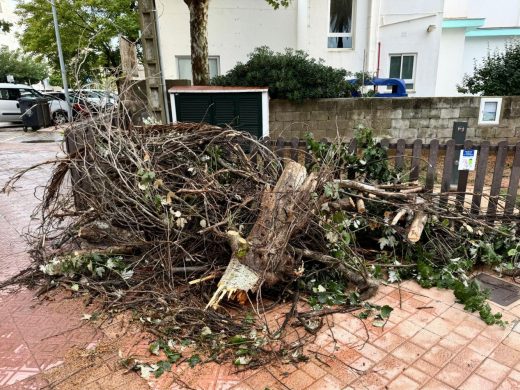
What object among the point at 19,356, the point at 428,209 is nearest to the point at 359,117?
the point at 428,209

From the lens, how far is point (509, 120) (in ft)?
28.1

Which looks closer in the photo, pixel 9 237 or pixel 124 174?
pixel 124 174

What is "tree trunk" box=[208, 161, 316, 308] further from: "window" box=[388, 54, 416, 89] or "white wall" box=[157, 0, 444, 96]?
"window" box=[388, 54, 416, 89]

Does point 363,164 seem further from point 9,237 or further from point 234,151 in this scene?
point 9,237

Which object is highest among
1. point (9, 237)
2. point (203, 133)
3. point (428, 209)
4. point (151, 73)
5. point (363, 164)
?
point (151, 73)

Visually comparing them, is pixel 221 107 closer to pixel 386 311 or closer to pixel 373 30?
pixel 386 311

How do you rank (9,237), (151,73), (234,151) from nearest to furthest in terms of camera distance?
(234,151) < (9,237) < (151,73)

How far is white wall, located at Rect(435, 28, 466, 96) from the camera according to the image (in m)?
14.1

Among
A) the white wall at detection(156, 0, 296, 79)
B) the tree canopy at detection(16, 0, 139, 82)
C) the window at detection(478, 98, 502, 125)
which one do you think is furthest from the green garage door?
the tree canopy at detection(16, 0, 139, 82)

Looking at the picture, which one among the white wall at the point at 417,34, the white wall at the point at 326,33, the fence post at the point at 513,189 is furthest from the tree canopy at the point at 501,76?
the fence post at the point at 513,189

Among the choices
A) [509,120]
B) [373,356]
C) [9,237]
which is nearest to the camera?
[373,356]

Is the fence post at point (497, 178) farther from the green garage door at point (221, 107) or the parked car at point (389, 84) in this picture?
the parked car at point (389, 84)

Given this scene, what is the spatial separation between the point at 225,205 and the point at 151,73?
12.3 ft

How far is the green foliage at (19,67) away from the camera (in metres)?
35.5
